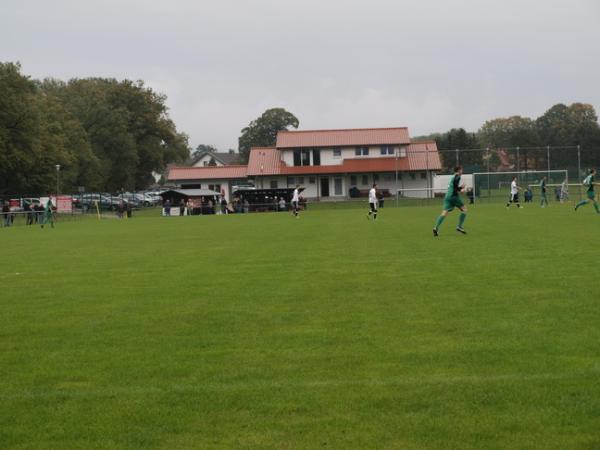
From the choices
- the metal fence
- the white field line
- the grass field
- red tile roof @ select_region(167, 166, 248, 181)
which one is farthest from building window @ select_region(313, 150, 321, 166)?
the white field line

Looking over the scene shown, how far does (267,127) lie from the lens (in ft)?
473

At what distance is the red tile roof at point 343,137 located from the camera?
80938mm

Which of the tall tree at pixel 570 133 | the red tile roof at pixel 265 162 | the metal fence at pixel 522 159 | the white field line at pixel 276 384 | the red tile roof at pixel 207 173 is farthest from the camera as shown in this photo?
the red tile roof at pixel 207 173

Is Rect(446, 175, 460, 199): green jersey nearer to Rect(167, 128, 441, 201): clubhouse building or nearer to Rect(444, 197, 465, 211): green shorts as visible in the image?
Rect(444, 197, 465, 211): green shorts

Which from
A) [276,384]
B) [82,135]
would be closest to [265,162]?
[82,135]

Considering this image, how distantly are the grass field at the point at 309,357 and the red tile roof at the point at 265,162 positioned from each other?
6576 centimetres

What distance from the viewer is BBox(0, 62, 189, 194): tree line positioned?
67125mm

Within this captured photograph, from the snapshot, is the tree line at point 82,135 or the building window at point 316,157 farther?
the building window at point 316,157

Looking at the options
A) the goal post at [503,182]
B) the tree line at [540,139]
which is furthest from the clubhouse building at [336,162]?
the goal post at [503,182]

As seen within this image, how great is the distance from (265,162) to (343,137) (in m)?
8.91

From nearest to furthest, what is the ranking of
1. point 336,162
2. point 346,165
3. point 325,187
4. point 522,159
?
point 522,159
point 346,165
point 336,162
point 325,187

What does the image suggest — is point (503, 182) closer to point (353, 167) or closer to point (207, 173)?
point (353, 167)

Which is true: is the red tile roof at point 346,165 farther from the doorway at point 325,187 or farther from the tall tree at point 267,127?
the tall tree at point 267,127

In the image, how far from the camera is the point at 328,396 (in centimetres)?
584
